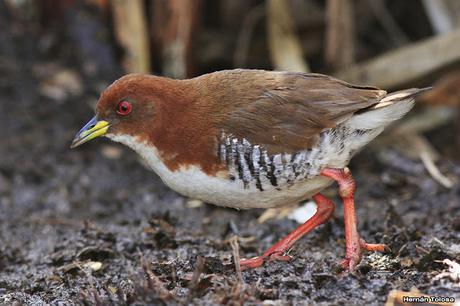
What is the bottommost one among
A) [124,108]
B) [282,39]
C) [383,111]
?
[383,111]

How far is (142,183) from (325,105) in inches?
119

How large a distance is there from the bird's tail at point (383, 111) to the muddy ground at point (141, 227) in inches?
29.4

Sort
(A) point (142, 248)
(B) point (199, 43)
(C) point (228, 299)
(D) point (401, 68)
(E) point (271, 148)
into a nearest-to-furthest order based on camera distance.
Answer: (C) point (228, 299) → (E) point (271, 148) → (A) point (142, 248) → (D) point (401, 68) → (B) point (199, 43)

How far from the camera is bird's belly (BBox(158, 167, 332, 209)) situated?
434 cm

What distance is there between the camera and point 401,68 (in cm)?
766

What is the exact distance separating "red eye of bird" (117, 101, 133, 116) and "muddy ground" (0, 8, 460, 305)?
90 centimetres

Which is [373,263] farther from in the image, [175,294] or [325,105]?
[175,294]

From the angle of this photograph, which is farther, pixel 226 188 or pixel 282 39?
pixel 282 39

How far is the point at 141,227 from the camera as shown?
229 inches

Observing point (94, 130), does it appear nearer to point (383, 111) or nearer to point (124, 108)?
point (124, 108)

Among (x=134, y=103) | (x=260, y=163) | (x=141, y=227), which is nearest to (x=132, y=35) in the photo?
(x=141, y=227)

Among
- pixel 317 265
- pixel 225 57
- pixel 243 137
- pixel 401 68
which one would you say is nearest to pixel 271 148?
pixel 243 137

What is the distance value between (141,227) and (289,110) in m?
1.92

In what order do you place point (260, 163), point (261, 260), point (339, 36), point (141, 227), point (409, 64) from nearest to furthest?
point (260, 163) → point (261, 260) → point (141, 227) → point (409, 64) → point (339, 36)
